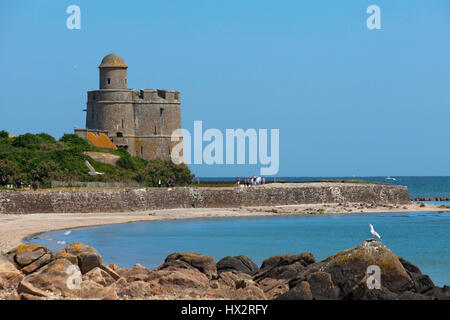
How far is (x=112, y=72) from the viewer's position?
59156 mm

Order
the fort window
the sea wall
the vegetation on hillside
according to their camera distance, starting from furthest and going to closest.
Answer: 1. the fort window
2. the vegetation on hillside
3. the sea wall

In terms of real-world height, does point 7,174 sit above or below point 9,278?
above

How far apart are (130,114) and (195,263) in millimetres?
44082

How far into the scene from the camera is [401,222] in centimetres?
4106

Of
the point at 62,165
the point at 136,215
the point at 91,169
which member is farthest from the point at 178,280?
the point at 91,169

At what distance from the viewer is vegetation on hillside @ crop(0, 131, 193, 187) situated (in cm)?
4316

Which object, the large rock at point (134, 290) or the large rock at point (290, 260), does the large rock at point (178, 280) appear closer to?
the large rock at point (134, 290)

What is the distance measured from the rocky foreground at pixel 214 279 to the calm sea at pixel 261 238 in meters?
4.66

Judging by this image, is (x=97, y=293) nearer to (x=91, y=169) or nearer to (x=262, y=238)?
(x=262, y=238)

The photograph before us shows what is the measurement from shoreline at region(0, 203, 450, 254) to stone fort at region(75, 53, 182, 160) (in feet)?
53.6

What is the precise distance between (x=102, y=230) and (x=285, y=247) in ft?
27.5

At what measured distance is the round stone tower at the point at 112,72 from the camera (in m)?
59.1

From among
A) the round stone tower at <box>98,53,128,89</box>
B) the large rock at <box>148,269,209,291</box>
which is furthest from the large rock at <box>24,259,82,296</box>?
the round stone tower at <box>98,53,128,89</box>

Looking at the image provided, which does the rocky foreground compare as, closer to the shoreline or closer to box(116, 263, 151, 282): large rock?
box(116, 263, 151, 282): large rock
